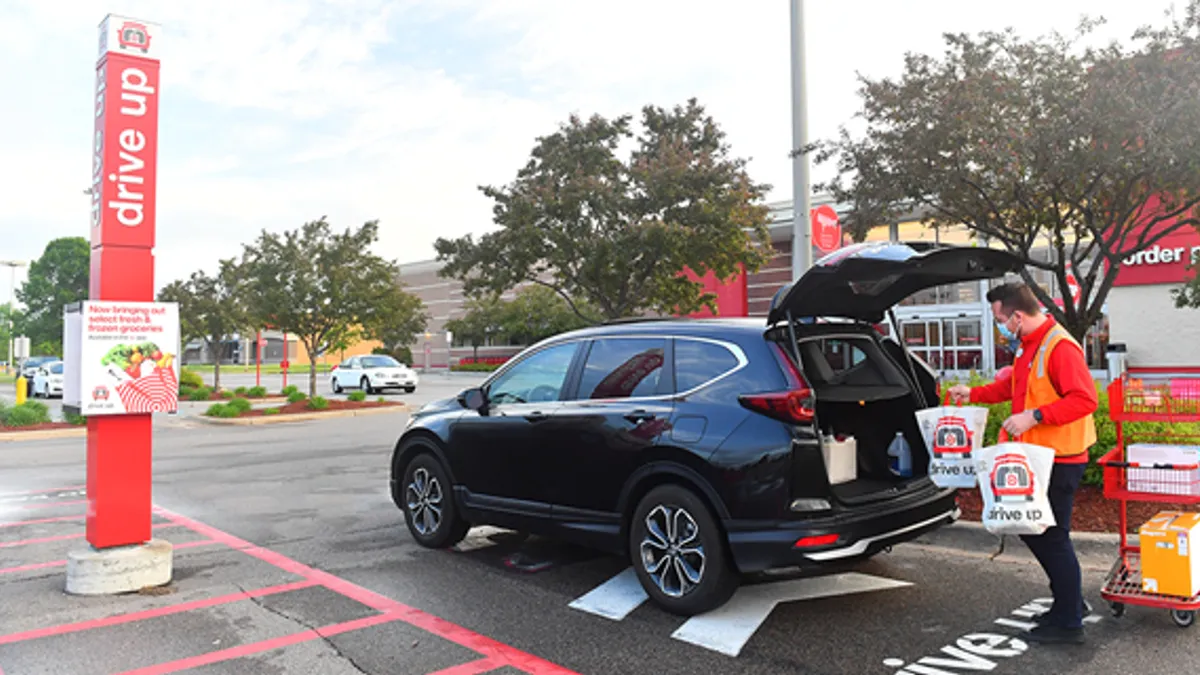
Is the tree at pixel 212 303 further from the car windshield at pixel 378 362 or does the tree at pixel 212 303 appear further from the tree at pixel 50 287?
the tree at pixel 50 287

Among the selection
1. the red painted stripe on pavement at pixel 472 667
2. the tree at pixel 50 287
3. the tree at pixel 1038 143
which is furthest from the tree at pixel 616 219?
the tree at pixel 50 287

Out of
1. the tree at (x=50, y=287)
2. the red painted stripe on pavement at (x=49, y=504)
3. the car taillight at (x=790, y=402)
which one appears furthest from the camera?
the tree at (x=50, y=287)

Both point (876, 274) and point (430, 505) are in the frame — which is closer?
point (876, 274)

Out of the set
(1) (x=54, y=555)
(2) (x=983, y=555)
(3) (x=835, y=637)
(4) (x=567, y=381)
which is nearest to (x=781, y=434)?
(3) (x=835, y=637)

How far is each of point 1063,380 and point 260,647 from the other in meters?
4.44

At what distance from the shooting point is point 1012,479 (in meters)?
4.13

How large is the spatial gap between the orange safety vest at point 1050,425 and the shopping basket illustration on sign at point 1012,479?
0.30 meters

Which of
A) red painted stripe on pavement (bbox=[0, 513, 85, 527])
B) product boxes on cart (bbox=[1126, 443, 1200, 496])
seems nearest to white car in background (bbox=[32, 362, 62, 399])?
red painted stripe on pavement (bbox=[0, 513, 85, 527])

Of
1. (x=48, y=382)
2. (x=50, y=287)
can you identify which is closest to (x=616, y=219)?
(x=48, y=382)

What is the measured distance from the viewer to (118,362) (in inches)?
214

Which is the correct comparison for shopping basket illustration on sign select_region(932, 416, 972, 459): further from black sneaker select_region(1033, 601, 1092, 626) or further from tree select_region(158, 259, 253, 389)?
tree select_region(158, 259, 253, 389)

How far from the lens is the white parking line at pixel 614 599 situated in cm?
497

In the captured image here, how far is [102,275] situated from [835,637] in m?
5.02

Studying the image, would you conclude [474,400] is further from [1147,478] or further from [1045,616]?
[1147,478]
